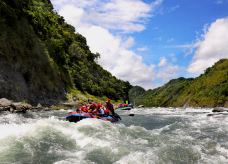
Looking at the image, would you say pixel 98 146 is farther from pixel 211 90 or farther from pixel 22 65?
pixel 211 90

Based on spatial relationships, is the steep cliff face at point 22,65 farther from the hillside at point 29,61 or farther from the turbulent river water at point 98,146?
the turbulent river water at point 98,146

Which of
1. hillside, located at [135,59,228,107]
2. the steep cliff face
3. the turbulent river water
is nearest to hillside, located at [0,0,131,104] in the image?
the steep cliff face

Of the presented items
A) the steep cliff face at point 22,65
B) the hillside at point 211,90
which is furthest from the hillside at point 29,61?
the hillside at point 211,90

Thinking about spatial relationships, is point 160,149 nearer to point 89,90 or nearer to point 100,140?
point 100,140

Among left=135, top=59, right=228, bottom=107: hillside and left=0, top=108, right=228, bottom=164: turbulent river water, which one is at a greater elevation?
left=135, top=59, right=228, bottom=107: hillside

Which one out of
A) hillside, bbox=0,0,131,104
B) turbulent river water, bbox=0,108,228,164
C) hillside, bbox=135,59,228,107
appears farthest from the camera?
hillside, bbox=135,59,228,107

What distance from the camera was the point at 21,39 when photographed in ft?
195

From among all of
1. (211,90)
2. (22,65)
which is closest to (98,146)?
(22,65)

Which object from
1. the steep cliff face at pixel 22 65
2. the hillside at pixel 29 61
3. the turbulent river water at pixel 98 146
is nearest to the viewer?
the turbulent river water at pixel 98 146

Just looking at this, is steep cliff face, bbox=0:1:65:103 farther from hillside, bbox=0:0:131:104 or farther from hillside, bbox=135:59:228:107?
hillside, bbox=135:59:228:107

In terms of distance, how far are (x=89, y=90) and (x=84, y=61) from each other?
16.0 meters

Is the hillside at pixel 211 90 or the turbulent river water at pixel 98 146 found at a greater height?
the hillside at pixel 211 90

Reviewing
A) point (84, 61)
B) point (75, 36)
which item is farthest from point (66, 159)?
point (75, 36)

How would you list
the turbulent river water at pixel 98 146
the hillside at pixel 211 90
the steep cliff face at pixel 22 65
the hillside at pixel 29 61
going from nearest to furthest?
1. the turbulent river water at pixel 98 146
2. the steep cliff face at pixel 22 65
3. the hillside at pixel 29 61
4. the hillside at pixel 211 90
